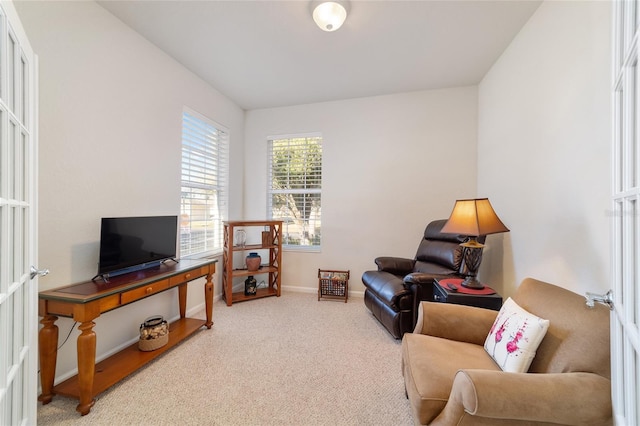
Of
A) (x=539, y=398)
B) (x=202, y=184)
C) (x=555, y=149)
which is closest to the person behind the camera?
(x=539, y=398)

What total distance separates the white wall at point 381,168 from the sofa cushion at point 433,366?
6.77 ft

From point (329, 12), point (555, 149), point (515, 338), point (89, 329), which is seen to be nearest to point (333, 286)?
point (515, 338)

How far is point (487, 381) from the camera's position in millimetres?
931

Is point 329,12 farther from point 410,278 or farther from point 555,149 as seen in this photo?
point 410,278

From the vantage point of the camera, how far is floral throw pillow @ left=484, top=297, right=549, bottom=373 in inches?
46.6

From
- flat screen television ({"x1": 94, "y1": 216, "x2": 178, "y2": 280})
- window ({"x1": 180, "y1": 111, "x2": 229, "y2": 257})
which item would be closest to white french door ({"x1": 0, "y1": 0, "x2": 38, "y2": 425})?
flat screen television ({"x1": 94, "y1": 216, "x2": 178, "y2": 280})

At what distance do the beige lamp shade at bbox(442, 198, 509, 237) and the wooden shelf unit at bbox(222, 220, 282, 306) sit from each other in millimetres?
2313

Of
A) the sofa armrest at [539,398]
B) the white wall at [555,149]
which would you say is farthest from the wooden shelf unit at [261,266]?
the sofa armrest at [539,398]

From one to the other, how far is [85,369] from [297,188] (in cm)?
293

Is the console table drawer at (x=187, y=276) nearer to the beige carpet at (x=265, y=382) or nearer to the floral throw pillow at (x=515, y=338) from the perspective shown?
the beige carpet at (x=265, y=382)

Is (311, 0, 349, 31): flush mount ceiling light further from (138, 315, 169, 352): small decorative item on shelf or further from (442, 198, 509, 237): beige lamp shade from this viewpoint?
(138, 315, 169, 352): small decorative item on shelf

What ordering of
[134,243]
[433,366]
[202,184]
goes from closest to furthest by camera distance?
1. [433,366]
2. [134,243]
3. [202,184]

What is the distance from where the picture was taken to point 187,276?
7.57ft

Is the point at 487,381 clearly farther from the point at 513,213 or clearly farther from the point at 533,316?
the point at 513,213
